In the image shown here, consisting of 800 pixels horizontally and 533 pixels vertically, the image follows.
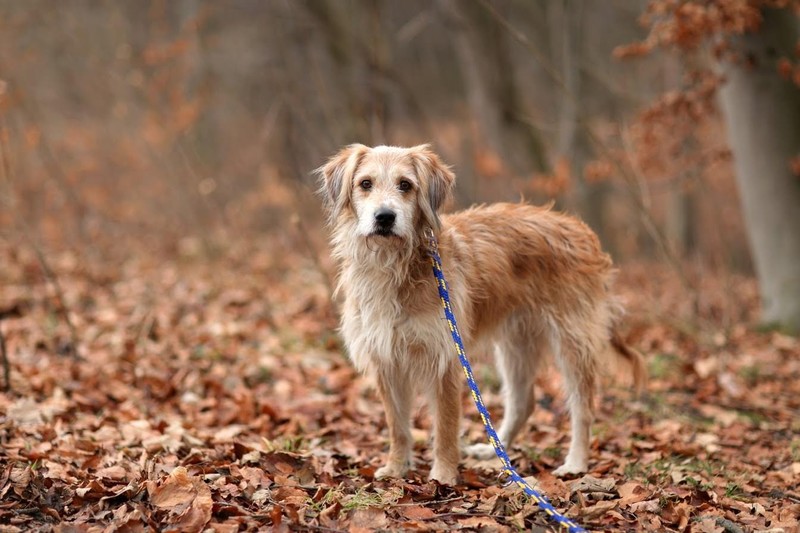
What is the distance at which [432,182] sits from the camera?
13.0ft

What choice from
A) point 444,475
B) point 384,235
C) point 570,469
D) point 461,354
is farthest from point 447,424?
point 384,235

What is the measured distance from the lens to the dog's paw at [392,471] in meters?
4.03

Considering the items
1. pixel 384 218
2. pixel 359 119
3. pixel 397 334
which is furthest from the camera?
pixel 359 119

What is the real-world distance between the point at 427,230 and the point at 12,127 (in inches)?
345

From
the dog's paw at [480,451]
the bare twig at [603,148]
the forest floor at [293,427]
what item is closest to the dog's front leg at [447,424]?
the forest floor at [293,427]

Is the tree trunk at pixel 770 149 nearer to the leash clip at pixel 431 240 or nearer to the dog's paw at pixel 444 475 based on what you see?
the leash clip at pixel 431 240

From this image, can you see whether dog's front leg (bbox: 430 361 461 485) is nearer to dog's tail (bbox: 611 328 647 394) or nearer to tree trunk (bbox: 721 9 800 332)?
dog's tail (bbox: 611 328 647 394)

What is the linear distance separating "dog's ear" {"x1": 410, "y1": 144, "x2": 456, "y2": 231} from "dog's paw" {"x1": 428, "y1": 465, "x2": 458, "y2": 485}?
1305 millimetres

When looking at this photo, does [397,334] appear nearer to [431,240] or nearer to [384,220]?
[431,240]

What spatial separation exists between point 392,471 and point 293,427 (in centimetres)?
101

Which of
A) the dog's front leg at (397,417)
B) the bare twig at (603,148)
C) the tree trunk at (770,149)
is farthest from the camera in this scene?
the tree trunk at (770,149)

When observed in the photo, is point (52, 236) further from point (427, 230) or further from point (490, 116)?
point (427, 230)

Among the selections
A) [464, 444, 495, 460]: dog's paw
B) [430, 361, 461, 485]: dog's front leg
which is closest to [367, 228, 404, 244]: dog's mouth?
[430, 361, 461, 485]: dog's front leg

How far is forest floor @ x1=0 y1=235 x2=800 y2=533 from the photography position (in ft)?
10.6
